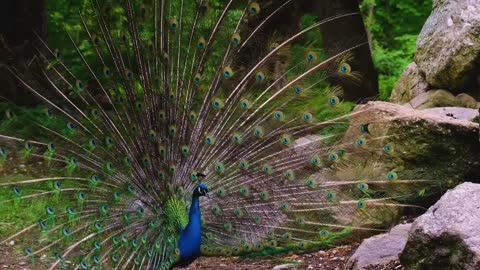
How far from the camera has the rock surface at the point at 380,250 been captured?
5562 millimetres

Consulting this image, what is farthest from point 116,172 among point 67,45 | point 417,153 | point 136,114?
point 417,153

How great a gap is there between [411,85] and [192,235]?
4088 millimetres

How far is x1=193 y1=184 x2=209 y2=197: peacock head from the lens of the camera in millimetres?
5605

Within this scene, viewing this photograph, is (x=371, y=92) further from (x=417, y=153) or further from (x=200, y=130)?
(x=200, y=130)

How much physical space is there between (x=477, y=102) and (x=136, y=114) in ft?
12.4

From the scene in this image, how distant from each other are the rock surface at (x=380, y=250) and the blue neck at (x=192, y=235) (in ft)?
3.71

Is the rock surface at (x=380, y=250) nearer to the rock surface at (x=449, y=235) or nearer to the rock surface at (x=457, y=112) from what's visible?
the rock surface at (x=449, y=235)

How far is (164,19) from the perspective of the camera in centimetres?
599

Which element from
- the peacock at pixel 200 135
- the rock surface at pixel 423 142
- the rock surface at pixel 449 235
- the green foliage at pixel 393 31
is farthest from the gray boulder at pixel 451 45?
the rock surface at pixel 449 235

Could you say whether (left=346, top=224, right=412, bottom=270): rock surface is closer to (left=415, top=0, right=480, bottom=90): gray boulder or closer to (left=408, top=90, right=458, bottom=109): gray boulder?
(left=408, top=90, right=458, bottom=109): gray boulder

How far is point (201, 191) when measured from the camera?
18.5 ft

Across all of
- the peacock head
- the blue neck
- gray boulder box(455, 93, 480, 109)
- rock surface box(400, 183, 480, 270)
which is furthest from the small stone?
gray boulder box(455, 93, 480, 109)

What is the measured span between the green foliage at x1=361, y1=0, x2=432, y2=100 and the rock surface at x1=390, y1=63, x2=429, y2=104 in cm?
199

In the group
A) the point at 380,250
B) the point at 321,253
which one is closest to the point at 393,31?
the point at 321,253
